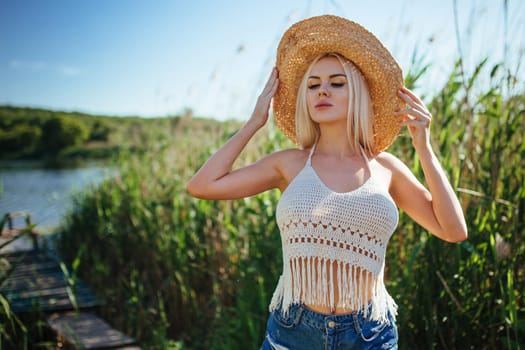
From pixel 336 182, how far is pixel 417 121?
1.24ft

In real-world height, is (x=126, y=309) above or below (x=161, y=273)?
below

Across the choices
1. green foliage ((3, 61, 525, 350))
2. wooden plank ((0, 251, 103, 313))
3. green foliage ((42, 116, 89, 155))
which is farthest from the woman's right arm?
green foliage ((42, 116, 89, 155))

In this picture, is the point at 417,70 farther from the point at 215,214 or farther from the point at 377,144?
the point at 215,214

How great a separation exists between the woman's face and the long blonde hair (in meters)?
0.02

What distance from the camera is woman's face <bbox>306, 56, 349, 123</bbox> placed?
1.93 m

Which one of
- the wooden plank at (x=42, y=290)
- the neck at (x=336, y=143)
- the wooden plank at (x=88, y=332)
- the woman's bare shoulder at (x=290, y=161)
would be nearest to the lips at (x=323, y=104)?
the neck at (x=336, y=143)

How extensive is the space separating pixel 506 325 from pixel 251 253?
1.59 meters

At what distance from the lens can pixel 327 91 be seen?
192 centimetres

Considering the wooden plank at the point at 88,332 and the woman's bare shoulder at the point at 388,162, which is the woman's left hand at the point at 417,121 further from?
the wooden plank at the point at 88,332

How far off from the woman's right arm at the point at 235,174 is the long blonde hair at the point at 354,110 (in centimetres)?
15

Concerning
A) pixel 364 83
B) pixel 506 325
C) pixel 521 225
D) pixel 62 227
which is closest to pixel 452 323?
pixel 506 325

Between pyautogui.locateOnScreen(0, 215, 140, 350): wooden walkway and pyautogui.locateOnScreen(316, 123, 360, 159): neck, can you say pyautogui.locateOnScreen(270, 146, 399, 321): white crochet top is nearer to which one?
pyautogui.locateOnScreen(316, 123, 360, 159): neck

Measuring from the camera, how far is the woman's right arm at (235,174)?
1.96 metres

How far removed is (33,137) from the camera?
1284 inches
